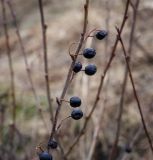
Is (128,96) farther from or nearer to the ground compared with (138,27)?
nearer to the ground

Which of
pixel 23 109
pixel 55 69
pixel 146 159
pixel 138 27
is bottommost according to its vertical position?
pixel 146 159

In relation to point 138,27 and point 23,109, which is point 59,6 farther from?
→ point 23,109

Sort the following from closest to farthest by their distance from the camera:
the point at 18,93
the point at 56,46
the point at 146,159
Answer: the point at 146,159 → the point at 18,93 → the point at 56,46

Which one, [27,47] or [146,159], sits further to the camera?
[27,47]

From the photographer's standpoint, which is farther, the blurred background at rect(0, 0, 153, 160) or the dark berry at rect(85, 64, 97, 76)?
the blurred background at rect(0, 0, 153, 160)

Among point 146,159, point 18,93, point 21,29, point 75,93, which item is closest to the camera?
point 146,159

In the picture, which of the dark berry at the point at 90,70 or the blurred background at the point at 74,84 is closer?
the dark berry at the point at 90,70

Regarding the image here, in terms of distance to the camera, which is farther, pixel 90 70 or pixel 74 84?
pixel 74 84

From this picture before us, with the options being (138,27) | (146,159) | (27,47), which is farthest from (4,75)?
(146,159)
